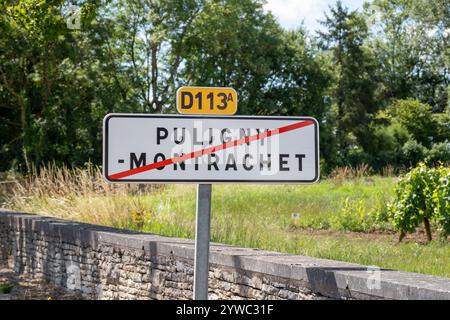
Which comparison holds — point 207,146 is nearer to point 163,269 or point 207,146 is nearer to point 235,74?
point 163,269

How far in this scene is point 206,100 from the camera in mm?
3244

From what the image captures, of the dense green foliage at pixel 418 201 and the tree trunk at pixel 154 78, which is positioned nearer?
the dense green foliage at pixel 418 201

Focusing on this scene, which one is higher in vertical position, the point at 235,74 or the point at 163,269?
the point at 235,74

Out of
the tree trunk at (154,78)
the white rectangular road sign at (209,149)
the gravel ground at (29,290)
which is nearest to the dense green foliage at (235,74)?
the tree trunk at (154,78)

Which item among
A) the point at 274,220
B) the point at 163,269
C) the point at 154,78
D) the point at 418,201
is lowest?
the point at 163,269

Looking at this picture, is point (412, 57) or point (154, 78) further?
point (412, 57)

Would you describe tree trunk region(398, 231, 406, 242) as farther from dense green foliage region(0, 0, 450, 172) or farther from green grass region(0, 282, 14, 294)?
dense green foliage region(0, 0, 450, 172)

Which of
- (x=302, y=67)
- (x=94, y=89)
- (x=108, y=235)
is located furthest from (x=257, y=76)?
(x=108, y=235)

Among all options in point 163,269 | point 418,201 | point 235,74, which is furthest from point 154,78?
point 163,269

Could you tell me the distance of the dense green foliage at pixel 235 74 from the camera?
1235 inches

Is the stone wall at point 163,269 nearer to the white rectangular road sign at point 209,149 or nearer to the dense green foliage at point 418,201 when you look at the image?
the white rectangular road sign at point 209,149

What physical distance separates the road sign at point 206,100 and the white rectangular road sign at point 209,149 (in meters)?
0.03

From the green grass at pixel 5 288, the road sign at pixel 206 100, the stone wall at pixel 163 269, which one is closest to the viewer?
the road sign at pixel 206 100

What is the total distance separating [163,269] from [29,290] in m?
2.62
